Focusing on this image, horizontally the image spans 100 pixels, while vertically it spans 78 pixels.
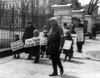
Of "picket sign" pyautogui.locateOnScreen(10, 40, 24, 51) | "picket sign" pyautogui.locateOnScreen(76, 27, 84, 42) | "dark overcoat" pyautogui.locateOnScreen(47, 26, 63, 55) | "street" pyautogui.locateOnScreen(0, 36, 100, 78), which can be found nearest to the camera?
"dark overcoat" pyautogui.locateOnScreen(47, 26, 63, 55)

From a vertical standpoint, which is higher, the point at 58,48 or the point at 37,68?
the point at 58,48

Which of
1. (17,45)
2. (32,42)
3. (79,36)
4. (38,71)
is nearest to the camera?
(38,71)

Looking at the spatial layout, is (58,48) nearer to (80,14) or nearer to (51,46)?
(51,46)

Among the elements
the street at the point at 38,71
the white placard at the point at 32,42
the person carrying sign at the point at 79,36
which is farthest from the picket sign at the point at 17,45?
the person carrying sign at the point at 79,36

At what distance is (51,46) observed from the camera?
723 centimetres

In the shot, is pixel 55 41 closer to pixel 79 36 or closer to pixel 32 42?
pixel 32 42

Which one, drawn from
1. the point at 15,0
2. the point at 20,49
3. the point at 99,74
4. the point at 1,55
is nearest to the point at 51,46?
the point at 99,74

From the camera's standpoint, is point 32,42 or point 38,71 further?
point 32,42

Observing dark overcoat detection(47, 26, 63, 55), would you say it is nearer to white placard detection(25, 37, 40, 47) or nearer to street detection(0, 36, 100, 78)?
street detection(0, 36, 100, 78)

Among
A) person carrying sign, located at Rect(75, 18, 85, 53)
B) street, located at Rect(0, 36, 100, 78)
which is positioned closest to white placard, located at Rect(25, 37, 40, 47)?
street, located at Rect(0, 36, 100, 78)

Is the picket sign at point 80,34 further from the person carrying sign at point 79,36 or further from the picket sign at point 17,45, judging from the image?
the picket sign at point 17,45

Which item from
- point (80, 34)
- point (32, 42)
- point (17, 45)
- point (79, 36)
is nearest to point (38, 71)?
point (32, 42)

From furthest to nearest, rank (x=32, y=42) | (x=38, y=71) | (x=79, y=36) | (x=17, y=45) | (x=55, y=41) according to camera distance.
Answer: (x=79, y=36) → (x=17, y=45) → (x=32, y=42) → (x=38, y=71) → (x=55, y=41)

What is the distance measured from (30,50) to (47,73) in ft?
7.56
